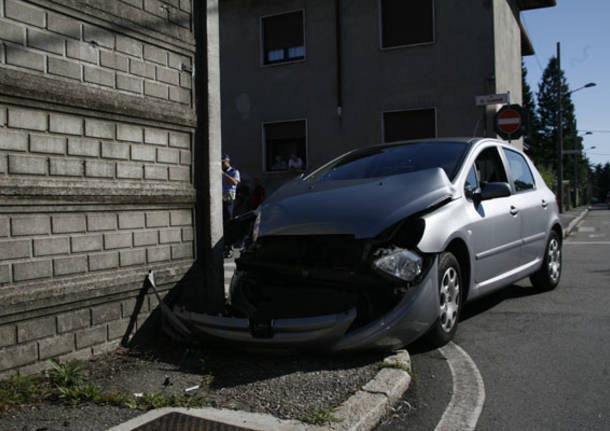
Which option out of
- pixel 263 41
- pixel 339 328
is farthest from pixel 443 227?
pixel 263 41

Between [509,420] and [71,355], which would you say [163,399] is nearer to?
[71,355]

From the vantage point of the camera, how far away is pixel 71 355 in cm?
407

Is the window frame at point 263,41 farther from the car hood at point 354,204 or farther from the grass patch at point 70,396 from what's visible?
the grass patch at point 70,396

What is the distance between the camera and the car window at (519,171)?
6211 millimetres

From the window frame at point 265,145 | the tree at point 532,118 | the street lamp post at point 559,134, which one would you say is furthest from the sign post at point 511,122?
the tree at point 532,118

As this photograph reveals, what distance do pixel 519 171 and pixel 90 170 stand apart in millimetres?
4386

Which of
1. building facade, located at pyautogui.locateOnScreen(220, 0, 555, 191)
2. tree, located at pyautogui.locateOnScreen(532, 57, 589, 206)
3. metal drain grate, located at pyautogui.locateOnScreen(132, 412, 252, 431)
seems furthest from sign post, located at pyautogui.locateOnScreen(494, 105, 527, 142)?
tree, located at pyautogui.locateOnScreen(532, 57, 589, 206)

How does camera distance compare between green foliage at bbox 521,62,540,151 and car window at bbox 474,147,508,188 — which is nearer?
car window at bbox 474,147,508,188

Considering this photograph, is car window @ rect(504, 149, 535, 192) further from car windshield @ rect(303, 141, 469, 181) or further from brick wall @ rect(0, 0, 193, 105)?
brick wall @ rect(0, 0, 193, 105)

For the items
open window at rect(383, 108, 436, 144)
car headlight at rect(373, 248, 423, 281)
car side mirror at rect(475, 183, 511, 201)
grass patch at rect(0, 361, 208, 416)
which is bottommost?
grass patch at rect(0, 361, 208, 416)

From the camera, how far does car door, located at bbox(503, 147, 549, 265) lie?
19.8ft

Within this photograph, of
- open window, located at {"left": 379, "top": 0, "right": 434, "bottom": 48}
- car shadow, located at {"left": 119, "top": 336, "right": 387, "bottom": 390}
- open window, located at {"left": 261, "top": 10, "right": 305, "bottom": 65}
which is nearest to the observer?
car shadow, located at {"left": 119, "top": 336, "right": 387, "bottom": 390}

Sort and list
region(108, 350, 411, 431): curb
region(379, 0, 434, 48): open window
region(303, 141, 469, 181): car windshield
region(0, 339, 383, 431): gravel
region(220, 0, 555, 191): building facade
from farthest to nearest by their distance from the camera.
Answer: region(379, 0, 434, 48): open window < region(220, 0, 555, 191): building facade < region(303, 141, 469, 181): car windshield < region(0, 339, 383, 431): gravel < region(108, 350, 411, 431): curb

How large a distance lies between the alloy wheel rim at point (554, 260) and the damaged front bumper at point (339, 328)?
3199 millimetres
